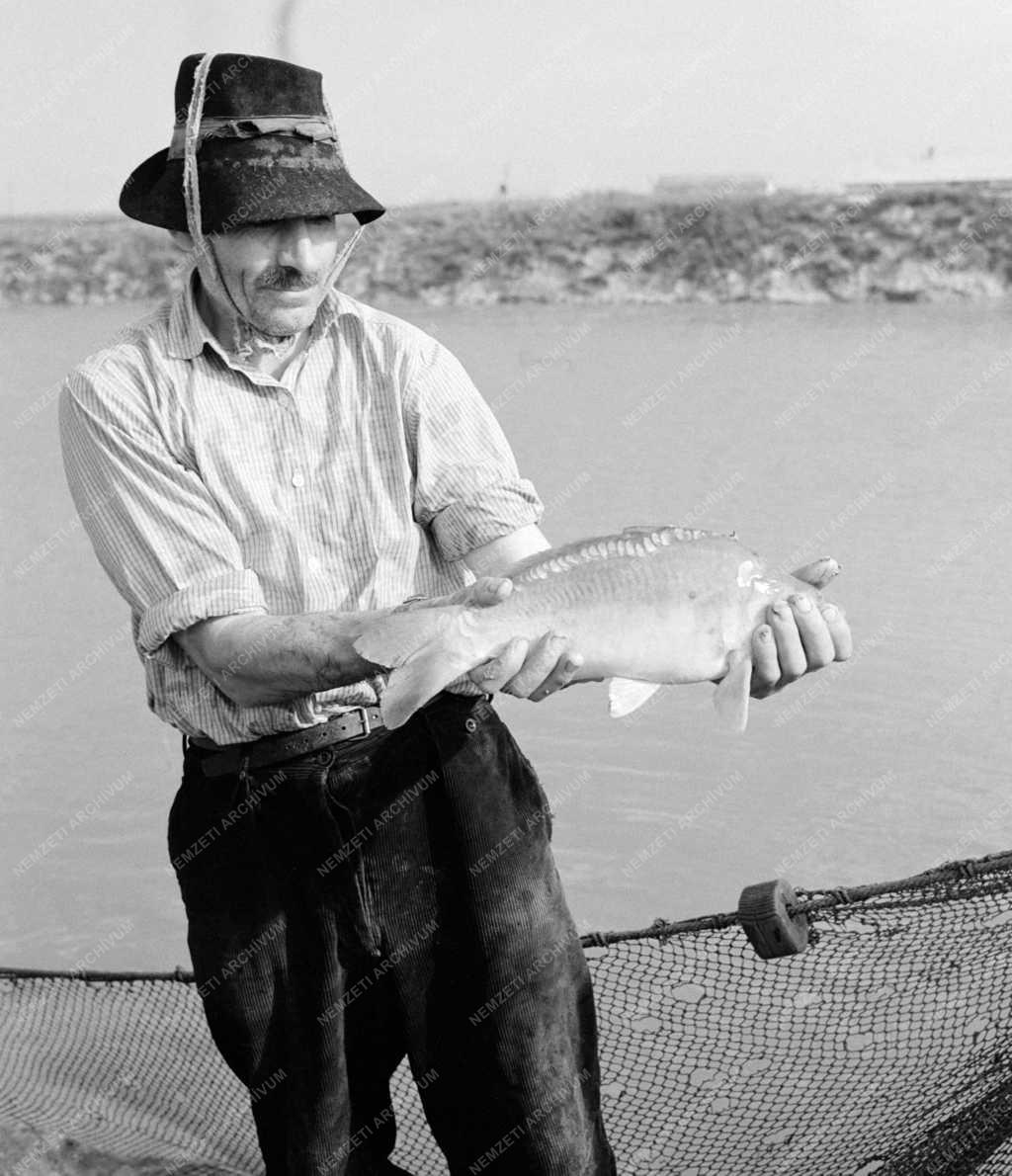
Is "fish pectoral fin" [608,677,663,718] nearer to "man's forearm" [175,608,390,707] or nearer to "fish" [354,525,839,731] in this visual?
"fish" [354,525,839,731]

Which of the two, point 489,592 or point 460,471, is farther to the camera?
point 460,471

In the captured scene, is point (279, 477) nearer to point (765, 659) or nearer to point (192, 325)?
point (192, 325)

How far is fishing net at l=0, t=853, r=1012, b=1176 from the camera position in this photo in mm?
3475

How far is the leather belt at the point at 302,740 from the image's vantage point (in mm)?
2998

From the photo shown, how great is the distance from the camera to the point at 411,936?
308cm

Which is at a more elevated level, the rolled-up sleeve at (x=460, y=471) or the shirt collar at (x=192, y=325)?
the shirt collar at (x=192, y=325)

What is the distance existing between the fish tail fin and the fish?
38 millimetres

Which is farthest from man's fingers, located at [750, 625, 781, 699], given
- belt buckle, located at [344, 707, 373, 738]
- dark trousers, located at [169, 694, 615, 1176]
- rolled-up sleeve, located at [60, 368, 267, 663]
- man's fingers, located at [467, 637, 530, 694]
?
rolled-up sleeve, located at [60, 368, 267, 663]

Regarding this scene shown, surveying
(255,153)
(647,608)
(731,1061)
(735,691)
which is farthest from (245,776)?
(731,1061)

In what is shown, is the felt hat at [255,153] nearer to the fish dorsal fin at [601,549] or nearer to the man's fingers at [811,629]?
the fish dorsal fin at [601,549]

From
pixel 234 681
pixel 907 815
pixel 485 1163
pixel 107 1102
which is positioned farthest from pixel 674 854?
pixel 234 681

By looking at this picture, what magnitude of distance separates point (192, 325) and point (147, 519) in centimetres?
44

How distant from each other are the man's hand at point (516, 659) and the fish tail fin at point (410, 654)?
0.09m

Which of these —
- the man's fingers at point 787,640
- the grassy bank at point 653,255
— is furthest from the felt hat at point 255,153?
the grassy bank at point 653,255
